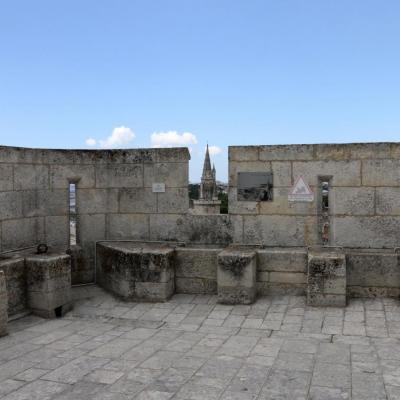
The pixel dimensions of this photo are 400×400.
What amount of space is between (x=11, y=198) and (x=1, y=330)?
2638 millimetres

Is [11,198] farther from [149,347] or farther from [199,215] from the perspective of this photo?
[149,347]

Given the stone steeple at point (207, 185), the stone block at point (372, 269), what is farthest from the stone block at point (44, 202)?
the stone steeple at point (207, 185)

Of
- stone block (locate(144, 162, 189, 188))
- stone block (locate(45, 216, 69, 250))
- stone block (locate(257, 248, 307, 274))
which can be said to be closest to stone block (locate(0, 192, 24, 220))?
stone block (locate(45, 216, 69, 250))

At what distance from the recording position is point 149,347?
Answer: 5672mm

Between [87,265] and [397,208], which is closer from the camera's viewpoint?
[397,208]

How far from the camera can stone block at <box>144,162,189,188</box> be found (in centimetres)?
866

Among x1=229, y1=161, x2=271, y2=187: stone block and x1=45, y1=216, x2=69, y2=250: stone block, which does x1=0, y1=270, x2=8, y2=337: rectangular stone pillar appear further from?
x1=229, y1=161, x2=271, y2=187: stone block

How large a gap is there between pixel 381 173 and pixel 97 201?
16.5 feet

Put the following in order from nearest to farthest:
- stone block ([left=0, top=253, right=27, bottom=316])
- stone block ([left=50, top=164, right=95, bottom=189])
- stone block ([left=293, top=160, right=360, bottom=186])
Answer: stone block ([left=0, top=253, right=27, bottom=316])
stone block ([left=293, top=160, right=360, bottom=186])
stone block ([left=50, top=164, right=95, bottom=189])

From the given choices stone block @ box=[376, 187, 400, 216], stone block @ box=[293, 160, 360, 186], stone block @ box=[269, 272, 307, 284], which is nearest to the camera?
stone block @ box=[269, 272, 307, 284]

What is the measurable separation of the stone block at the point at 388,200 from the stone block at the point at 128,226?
404 centimetres

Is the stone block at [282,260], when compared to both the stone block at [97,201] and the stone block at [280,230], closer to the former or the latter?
the stone block at [280,230]

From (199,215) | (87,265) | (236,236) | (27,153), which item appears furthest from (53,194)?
(236,236)

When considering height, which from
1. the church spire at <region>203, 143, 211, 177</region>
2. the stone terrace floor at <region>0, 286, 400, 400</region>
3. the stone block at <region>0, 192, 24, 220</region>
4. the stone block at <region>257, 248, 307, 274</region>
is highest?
the church spire at <region>203, 143, 211, 177</region>
